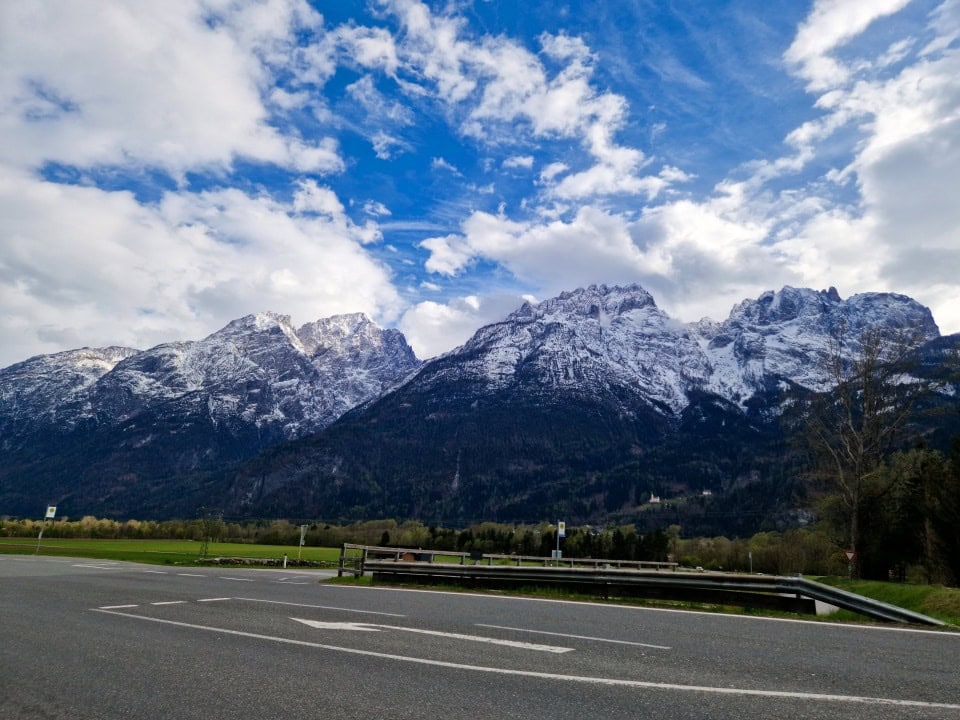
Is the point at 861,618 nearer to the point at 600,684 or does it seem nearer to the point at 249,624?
the point at 600,684

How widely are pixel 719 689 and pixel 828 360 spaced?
36.7 m

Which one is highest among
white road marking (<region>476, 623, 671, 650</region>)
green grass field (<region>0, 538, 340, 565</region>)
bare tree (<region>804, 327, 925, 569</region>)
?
bare tree (<region>804, 327, 925, 569</region>)

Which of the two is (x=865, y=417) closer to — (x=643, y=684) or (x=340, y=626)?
(x=340, y=626)

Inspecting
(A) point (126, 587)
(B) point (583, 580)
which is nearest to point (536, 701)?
(B) point (583, 580)

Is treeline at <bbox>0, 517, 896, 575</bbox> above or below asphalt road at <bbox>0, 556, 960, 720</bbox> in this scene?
below

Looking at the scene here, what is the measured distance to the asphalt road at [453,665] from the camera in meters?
6.43

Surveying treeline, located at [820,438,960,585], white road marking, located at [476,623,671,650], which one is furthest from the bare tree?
white road marking, located at [476,623,671,650]

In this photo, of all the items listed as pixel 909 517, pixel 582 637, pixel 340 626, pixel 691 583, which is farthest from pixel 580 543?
pixel 582 637

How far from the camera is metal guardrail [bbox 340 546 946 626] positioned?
46.1ft

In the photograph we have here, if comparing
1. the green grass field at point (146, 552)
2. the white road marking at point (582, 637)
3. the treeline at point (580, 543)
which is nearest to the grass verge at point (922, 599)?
the white road marking at point (582, 637)

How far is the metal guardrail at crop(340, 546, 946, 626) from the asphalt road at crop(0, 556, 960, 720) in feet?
7.21

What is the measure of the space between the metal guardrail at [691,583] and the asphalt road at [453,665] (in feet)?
7.21

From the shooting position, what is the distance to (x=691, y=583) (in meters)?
16.7

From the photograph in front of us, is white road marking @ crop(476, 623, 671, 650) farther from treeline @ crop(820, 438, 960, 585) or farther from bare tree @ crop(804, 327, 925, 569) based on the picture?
bare tree @ crop(804, 327, 925, 569)
